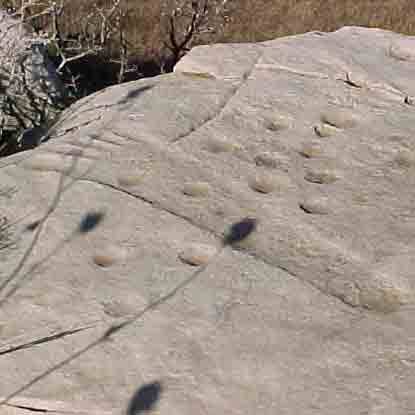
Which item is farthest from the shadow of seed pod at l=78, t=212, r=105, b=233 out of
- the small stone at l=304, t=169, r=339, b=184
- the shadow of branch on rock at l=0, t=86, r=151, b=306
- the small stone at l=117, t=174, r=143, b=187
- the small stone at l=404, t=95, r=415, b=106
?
the small stone at l=404, t=95, r=415, b=106

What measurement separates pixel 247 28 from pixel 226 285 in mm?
8139

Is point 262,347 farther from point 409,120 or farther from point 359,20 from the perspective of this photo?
point 359,20

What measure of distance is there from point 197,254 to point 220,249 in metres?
0.11

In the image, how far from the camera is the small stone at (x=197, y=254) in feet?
12.4

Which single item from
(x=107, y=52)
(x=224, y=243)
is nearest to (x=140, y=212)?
(x=224, y=243)

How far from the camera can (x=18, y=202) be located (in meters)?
4.13

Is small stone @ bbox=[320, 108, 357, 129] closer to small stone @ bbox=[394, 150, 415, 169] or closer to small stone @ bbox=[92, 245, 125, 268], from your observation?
small stone @ bbox=[394, 150, 415, 169]

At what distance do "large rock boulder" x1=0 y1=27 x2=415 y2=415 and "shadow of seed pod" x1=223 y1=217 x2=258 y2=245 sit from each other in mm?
15

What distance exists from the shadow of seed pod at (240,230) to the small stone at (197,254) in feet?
0.32

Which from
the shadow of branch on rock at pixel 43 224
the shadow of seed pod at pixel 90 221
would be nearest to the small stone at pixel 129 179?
the shadow of branch on rock at pixel 43 224

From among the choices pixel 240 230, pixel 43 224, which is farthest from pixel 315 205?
pixel 43 224

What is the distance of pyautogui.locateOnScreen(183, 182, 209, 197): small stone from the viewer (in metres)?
4.29

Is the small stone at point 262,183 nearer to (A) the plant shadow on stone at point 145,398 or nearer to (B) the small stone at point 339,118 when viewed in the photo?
(B) the small stone at point 339,118

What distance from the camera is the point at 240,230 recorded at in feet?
13.2
